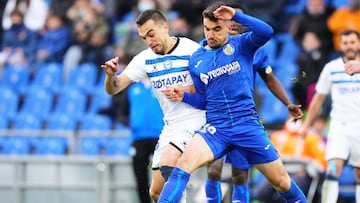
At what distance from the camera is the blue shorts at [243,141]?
39.3 ft

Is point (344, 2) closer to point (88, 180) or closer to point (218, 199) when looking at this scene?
point (88, 180)

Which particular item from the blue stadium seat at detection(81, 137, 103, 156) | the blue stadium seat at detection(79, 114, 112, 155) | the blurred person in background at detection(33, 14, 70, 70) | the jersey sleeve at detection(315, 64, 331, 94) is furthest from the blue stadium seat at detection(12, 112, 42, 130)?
the jersey sleeve at detection(315, 64, 331, 94)

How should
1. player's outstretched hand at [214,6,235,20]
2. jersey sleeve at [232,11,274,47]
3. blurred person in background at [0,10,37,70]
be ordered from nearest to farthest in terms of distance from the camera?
player's outstretched hand at [214,6,235,20] → jersey sleeve at [232,11,274,47] → blurred person in background at [0,10,37,70]

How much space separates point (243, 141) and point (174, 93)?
86cm

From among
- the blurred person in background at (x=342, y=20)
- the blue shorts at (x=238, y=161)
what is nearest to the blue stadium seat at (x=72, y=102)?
the blurred person in background at (x=342, y=20)

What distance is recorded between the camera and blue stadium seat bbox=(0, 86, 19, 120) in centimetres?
2239

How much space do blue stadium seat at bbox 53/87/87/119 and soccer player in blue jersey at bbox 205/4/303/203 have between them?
8.61 metres

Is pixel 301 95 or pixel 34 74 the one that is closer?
pixel 301 95

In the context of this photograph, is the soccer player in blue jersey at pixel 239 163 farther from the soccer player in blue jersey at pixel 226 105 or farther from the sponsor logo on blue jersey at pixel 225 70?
the sponsor logo on blue jersey at pixel 225 70

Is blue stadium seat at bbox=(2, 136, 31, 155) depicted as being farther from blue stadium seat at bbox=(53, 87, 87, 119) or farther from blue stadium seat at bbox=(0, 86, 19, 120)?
blue stadium seat at bbox=(0, 86, 19, 120)

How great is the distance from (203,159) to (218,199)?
1299 mm

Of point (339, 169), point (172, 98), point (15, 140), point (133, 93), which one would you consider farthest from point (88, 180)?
point (172, 98)

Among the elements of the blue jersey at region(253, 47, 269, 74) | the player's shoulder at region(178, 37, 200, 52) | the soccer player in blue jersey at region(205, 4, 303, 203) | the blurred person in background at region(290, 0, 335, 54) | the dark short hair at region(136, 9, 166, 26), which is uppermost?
the blurred person in background at region(290, 0, 335, 54)

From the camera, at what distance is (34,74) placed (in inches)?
914
